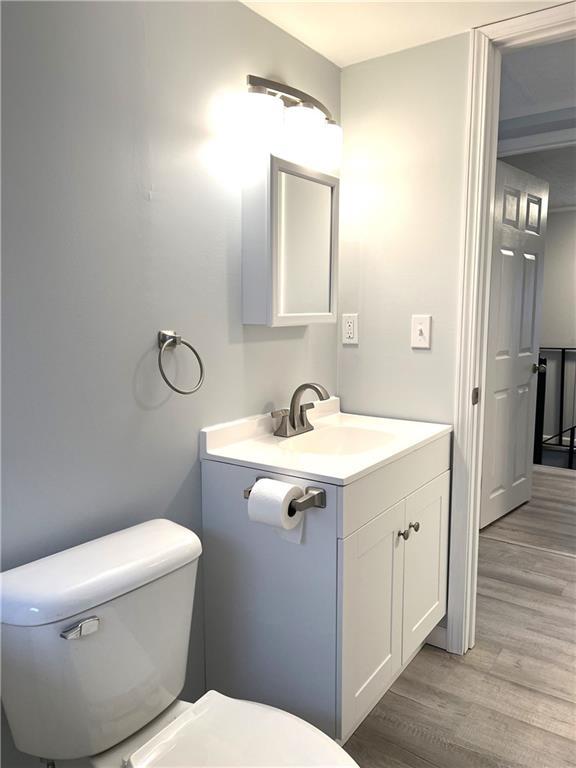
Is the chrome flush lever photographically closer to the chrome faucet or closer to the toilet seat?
the toilet seat

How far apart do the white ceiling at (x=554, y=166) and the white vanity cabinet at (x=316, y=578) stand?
3006mm

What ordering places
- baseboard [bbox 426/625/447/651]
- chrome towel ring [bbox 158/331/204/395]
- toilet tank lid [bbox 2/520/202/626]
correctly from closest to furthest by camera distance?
toilet tank lid [bbox 2/520/202/626] < chrome towel ring [bbox 158/331/204/395] < baseboard [bbox 426/625/447/651]

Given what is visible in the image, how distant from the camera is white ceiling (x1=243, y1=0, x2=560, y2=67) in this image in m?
1.74

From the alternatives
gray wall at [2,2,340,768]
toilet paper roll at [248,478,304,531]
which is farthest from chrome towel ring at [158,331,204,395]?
toilet paper roll at [248,478,304,531]

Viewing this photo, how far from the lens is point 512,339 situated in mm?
3371

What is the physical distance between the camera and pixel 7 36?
116 cm

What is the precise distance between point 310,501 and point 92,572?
530 millimetres

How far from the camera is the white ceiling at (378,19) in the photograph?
5.70ft

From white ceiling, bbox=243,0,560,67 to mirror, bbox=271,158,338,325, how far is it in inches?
17.7

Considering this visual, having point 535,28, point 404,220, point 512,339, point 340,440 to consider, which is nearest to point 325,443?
point 340,440

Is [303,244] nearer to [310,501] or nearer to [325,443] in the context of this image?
[325,443]

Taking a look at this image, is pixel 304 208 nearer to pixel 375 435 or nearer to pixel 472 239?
pixel 472 239

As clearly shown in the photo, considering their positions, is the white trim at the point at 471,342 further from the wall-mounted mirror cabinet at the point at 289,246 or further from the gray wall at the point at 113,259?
the gray wall at the point at 113,259

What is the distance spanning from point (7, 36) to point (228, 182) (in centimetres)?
68
